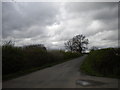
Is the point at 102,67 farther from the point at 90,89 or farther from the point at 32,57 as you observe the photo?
the point at 32,57

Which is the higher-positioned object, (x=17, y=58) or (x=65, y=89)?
A: (x=17, y=58)

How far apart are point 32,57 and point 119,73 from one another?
406 inches

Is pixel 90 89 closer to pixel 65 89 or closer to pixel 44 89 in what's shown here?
pixel 65 89

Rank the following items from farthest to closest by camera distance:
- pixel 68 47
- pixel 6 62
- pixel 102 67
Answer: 1. pixel 68 47
2. pixel 102 67
3. pixel 6 62

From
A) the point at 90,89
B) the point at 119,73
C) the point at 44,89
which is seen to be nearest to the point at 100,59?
the point at 119,73

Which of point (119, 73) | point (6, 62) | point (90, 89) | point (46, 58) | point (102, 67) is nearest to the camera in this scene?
point (90, 89)

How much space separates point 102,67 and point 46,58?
11.1 meters

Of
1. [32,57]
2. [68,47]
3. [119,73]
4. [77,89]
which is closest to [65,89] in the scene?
[77,89]

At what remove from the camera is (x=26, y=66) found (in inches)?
586

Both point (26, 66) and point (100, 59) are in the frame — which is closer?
point (100, 59)

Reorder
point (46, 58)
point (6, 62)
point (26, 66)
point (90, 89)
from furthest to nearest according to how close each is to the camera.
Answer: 1. point (46, 58)
2. point (26, 66)
3. point (6, 62)
4. point (90, 89)

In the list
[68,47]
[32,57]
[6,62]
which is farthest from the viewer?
[68,47]

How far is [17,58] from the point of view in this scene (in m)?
12.7

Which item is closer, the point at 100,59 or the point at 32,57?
the point at 100,59
